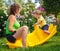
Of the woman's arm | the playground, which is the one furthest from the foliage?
the woman's arm

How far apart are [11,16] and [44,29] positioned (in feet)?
6.54

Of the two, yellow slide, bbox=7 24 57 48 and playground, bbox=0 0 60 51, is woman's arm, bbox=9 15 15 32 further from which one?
yellow slide, bbox=7 24 57 48

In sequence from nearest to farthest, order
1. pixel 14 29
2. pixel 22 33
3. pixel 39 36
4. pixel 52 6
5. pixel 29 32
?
pixel 22 33 → pixel 14 29 → pixel 39 36 → pixel 29 32 → pixel 52 6

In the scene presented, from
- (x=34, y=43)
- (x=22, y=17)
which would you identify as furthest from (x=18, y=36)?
(x=22, y=17)

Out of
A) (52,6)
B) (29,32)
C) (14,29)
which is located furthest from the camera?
(52,6)

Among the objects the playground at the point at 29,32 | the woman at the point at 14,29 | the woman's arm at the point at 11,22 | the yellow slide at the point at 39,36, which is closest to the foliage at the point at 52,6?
the playground at the point at 29,32

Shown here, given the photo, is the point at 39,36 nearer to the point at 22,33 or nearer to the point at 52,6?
the point at 22,33

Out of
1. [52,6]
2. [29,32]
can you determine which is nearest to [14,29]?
[29,32]

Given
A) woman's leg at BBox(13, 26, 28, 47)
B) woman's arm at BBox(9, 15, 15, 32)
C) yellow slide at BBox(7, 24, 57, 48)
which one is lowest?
yellow slide at BBox(7, 24, 57, 48)

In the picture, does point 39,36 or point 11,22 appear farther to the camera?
point 39,36

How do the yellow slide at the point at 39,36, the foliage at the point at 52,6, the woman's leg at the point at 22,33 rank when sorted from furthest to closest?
the foliage at the point at 52,6 < the yellow slide at the point at 39,36 < the woman's leg at the point at 22,33

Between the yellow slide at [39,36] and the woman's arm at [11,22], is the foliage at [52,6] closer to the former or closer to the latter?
the yellow slide at [39,36]

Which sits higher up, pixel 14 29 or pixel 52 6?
pixel 14 29

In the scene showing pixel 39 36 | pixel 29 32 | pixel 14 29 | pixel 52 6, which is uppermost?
pixel 14 29
